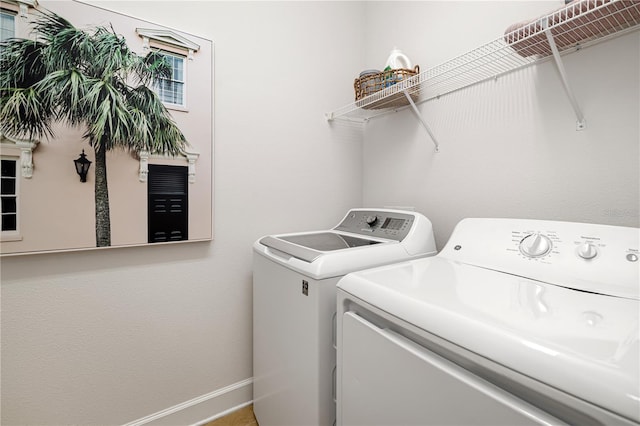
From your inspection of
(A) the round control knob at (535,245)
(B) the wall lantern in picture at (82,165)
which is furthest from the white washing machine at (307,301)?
(B) the wall lantern in picture at (82,165)

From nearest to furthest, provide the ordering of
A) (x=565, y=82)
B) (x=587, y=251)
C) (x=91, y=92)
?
(x=587, y=251) → (x=565, y=82) → (x=91, y=92)

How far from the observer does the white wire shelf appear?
887 millimetres

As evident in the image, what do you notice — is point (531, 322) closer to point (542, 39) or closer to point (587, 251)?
point (587, 251)

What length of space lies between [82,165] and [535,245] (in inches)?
68.8

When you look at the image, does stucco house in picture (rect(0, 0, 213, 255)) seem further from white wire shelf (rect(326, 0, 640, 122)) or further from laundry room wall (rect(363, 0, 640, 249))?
laundry room wall (rect(363, 0, 640, 249))

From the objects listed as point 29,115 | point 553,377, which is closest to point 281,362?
point 553,377

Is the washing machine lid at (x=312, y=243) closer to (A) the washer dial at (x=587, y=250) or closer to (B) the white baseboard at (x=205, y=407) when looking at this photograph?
(A) the washer dial at (x=587, y=250)

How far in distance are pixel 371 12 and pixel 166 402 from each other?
2.66 metres

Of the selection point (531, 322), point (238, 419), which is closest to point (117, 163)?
point (238, 419)

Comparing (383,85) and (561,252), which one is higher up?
(383,85)

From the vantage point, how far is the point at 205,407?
5.19ft

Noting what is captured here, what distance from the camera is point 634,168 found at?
3.26ft

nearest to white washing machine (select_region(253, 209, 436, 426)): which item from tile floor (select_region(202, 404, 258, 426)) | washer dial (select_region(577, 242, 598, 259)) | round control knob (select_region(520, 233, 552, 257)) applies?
tile floor (select_region(202, 404, 258, 426))

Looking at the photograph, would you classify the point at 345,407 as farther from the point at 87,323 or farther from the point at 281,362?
the point at 87,323
